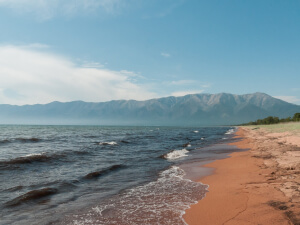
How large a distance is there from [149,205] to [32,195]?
4843 millimetres

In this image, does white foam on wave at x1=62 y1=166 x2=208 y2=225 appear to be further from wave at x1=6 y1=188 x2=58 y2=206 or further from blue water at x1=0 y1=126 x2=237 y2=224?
wave at x1=6 y1=188 x2=58 y2=206

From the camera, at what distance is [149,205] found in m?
6.48

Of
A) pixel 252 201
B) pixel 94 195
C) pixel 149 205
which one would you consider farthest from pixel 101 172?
pixel 252 201

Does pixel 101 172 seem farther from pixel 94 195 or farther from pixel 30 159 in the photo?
pixel 30 159

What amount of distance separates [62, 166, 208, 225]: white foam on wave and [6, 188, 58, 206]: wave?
2.79 metres

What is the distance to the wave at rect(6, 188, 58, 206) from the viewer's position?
7080 mm

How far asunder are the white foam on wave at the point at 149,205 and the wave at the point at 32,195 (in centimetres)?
279

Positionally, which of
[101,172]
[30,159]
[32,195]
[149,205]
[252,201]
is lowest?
[101,172]

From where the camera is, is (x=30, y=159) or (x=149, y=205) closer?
(x=149, y=205)

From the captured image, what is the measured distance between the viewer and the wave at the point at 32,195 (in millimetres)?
7080

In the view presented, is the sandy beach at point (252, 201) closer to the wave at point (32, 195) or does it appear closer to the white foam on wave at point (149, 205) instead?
the white foam on wave at point (149, 205)

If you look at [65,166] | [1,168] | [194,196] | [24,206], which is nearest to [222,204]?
[194,196]

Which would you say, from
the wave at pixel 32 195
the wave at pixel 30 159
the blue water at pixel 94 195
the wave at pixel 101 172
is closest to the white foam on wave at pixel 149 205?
the blue water at pixel 94 195

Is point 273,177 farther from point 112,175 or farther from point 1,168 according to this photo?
point 1,168
